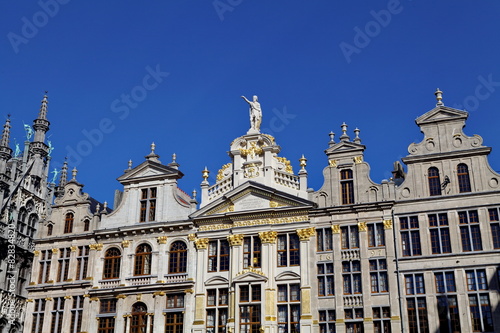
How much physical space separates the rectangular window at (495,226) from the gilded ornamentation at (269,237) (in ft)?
39.2

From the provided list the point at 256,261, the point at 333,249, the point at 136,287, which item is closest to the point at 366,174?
the point at 333,249

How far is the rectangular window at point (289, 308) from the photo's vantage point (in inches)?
1501

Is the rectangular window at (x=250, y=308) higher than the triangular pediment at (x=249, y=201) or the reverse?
the reverse

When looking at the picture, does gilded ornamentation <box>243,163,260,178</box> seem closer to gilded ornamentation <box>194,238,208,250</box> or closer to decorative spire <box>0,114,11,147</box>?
gilded ornamentation <box>194,238,208,250</box>

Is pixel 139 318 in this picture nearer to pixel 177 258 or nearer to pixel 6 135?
pixel 177 258

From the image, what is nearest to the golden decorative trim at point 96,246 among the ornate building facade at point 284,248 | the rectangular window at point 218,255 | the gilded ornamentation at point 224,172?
the ornate building facade at point 284,248

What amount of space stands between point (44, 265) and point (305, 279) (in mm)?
18181

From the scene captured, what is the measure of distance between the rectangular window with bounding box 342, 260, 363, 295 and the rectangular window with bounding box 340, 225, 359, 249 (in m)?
0.97

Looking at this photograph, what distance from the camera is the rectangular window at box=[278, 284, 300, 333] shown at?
125 feet

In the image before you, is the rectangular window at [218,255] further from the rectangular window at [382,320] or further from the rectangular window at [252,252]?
the rectangular window at [382,320]

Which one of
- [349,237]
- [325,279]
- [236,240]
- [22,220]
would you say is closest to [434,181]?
[349,237]

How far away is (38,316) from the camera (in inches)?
1750

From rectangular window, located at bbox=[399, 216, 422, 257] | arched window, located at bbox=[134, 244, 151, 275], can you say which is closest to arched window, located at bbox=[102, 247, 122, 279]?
arched window, located at bbox=[134, 244, 151, 275]

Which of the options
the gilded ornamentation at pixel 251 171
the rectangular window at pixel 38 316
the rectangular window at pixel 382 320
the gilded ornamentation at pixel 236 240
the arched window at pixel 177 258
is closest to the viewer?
the rectangular window at pixel 382 320
